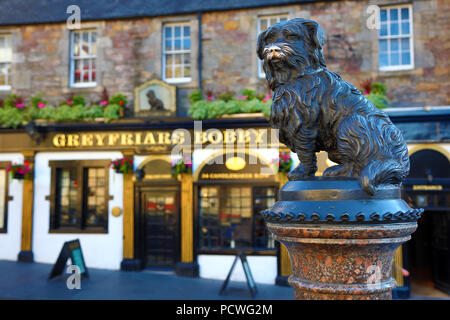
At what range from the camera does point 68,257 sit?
8.73m

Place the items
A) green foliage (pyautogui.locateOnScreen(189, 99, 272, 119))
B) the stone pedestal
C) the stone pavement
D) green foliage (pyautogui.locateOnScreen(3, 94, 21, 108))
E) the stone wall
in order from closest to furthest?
the stone pedestal < the stone pavement < the stone wall < green foliage (pyautogui.locateOnScreen(189, 99, 272, 119)) < green foliage (pyautogui.locateOnScreen(3, 94, 21, 108))

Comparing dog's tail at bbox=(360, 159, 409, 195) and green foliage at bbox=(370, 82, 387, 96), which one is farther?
green foliage at bbox=(370, 82, 387, 96)

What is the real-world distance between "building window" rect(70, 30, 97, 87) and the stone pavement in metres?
5.34

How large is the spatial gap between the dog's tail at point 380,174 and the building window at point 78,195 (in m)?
9.00

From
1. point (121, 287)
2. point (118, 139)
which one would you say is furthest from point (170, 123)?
point (121, 287)

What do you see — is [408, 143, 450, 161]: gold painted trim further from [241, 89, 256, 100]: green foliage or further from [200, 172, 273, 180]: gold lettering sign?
[241, 89, 256, 100]: green foliage

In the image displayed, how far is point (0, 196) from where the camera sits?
11039mm

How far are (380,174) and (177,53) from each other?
9112 millimetres

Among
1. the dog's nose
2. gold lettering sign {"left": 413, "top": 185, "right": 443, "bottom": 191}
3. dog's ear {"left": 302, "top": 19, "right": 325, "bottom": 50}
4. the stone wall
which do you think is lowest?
gold lettering sign {"left": 413, "top": 185, "right": 443, "bottom": 191}

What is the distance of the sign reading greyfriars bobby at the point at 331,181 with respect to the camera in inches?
82.4

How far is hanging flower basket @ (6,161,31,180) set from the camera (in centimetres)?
1018

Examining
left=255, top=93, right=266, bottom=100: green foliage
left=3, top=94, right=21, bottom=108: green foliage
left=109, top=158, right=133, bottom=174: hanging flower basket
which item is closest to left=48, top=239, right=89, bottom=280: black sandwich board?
left=109, top=158, right=133, bottom=174: hanging flower basket

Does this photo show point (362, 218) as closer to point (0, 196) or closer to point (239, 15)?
point (239, 15)

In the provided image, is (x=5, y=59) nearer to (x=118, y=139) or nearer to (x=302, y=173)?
(x=118, y=139)
